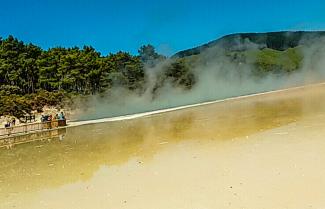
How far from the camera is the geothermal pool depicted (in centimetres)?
830

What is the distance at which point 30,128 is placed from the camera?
29641mm

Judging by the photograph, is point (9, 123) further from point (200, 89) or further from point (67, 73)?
point (200, 89)

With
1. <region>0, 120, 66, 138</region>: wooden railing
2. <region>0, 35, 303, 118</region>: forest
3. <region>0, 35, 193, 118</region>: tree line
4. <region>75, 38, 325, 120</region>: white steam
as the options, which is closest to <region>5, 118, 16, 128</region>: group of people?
<region>0, 120, 66, 138</region>: wooden railing

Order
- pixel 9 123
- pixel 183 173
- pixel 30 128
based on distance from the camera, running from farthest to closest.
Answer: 1. pixel 9 123
2. pixel 30 128
3. pixel 183 173

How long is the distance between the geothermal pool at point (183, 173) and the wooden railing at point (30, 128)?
34.2 feet

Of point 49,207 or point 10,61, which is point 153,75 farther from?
point 49,207

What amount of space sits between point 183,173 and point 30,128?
835 inches

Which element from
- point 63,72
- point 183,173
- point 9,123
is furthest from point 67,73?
point 183,173

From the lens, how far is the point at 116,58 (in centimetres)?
5803

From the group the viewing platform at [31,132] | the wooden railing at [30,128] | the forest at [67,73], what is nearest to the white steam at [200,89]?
the forest at [67,73]

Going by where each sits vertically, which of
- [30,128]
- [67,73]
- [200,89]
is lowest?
[30,128]

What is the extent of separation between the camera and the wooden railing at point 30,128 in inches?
1101

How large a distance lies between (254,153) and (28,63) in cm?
4641

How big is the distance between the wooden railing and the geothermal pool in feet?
34.2
